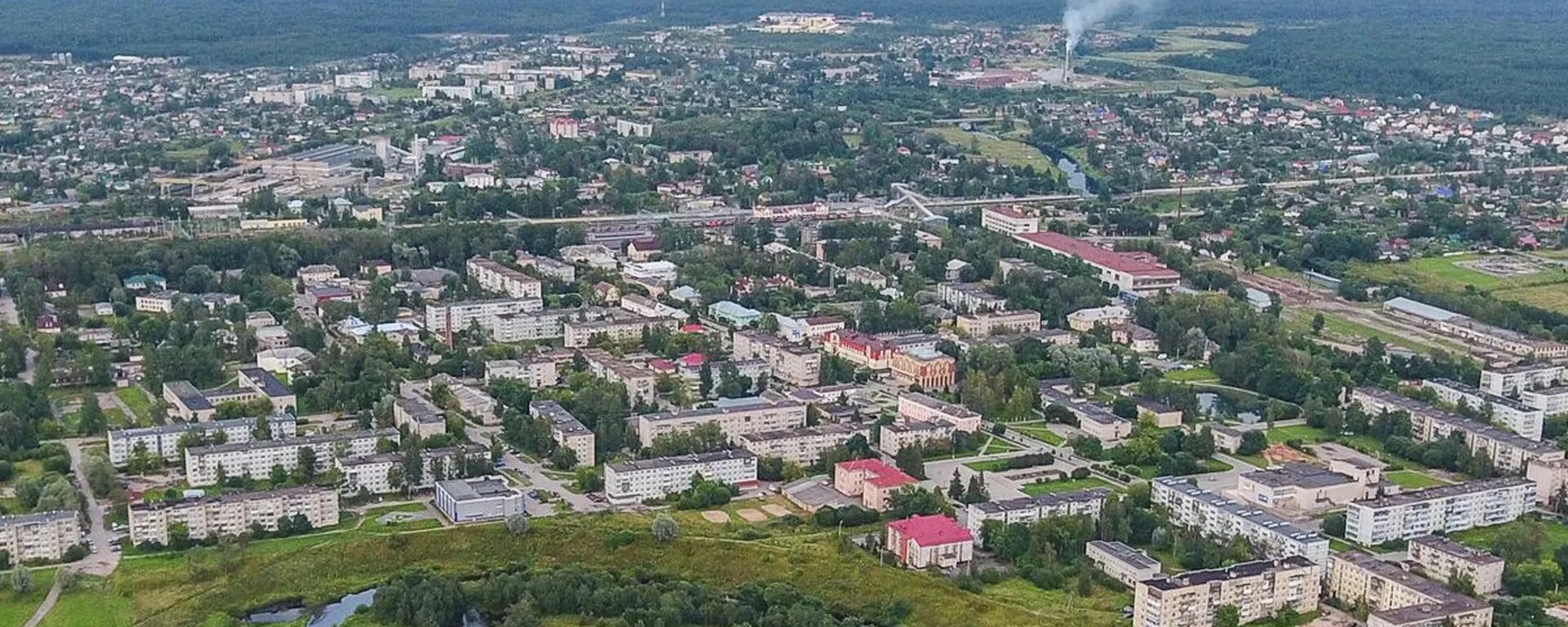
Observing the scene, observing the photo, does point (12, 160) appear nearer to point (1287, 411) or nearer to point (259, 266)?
point (259, 266)

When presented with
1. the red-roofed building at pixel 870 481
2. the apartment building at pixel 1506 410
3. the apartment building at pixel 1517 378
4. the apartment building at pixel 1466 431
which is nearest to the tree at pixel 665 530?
the red-roofed building at pixel 870 481

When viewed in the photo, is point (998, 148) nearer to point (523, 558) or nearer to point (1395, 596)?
point (523, 558)

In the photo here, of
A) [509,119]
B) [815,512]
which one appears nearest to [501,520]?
[815,512]

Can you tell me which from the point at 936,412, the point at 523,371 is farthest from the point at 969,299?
the point at 523,371

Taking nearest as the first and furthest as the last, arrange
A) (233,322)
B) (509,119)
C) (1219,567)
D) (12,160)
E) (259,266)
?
(1219,567) < (233,322) < (259,266) < (12,160) < (509,119)

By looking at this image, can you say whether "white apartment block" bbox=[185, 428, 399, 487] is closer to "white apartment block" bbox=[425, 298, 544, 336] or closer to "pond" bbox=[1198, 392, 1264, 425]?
"white apartment block" bbox=[425, 298, 544, 336]
